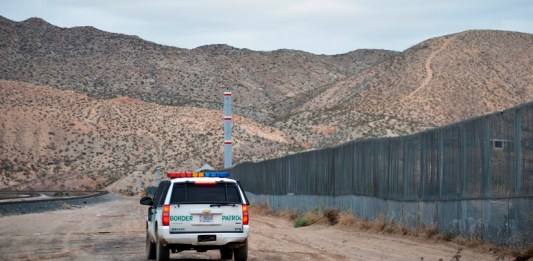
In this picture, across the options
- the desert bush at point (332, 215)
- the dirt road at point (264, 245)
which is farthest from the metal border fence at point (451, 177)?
the dirt road at point (264, 245)

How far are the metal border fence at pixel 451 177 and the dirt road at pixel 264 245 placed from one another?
2.53 ft

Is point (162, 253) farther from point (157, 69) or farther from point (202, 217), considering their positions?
point (157, 69)

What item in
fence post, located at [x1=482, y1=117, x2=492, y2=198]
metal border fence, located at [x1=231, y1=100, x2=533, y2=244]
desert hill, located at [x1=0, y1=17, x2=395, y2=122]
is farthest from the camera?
desert hill, located at [x1=0, y1=17, x2=395, y2=122]

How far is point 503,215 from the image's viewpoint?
60.0 ft

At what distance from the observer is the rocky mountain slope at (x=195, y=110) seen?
111062 millimetres

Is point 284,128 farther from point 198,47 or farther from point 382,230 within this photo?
point 382,230

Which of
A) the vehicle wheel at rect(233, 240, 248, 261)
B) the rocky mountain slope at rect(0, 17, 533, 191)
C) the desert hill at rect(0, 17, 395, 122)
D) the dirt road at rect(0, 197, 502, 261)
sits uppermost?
the desert hill at rect(0, 17, 395, 122)

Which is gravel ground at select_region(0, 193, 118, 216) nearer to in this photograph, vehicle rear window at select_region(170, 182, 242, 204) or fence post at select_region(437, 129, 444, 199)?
fence post at select_region(437, 129, 444, 199)

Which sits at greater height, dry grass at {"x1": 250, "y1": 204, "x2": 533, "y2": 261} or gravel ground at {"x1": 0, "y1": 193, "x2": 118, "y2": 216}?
dry grass at {"x1": 250, "y1": 204, "x2": 533, "y2": 261}

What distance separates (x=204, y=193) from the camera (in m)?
17.8

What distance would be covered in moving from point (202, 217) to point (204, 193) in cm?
56

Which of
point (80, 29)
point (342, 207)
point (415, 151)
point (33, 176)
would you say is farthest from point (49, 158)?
point (415, 151)

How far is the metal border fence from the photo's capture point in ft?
58.6

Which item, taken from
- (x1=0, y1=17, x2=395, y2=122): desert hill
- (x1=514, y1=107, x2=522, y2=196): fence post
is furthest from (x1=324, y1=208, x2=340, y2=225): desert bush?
(x1=0, y1=17, x2=395, y2=122): desert hill
